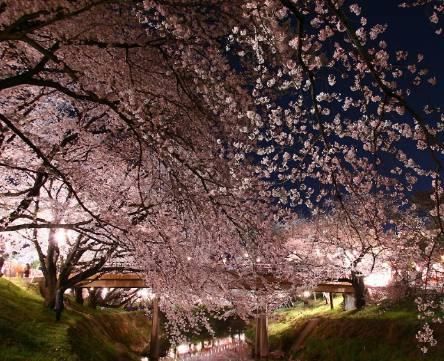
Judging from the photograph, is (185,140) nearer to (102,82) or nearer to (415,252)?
(102,82)

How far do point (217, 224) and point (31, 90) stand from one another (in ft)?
22.3

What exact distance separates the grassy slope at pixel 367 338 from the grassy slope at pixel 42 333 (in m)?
10.7

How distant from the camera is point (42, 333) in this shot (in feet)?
50.4

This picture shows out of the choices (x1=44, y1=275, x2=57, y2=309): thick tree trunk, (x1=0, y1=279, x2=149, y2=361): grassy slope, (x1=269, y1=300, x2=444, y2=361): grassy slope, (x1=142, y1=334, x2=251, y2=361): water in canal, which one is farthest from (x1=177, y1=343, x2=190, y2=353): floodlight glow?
(x1=44, y1=275, x2=57, y2=309): thick tree trunk

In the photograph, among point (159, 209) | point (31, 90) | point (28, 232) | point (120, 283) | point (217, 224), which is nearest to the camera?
point (217, 224)

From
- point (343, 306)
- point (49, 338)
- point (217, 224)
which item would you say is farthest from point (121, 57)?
point (343, 306)

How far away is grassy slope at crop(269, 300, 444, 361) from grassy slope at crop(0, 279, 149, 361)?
1071cm

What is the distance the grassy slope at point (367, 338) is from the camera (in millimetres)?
18359

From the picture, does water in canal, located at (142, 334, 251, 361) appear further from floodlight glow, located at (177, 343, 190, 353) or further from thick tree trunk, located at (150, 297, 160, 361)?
thick tree trunk, located at (150, 297, 160, 361)

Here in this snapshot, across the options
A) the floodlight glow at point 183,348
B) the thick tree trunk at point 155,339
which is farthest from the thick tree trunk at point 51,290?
the floodlight glow at point 183,348

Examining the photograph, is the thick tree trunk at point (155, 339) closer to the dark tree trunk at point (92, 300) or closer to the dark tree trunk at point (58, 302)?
the dark tree trunk at point (92, 300)

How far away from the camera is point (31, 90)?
11750 mm

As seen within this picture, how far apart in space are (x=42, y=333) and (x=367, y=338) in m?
15.4

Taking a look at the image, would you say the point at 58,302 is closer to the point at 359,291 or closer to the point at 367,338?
the point at 367,338
